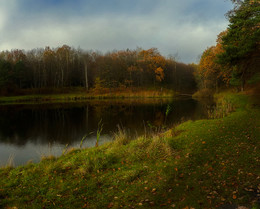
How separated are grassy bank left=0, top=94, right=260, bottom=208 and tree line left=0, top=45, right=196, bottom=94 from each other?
155ft

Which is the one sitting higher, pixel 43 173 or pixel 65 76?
pixel 65 76

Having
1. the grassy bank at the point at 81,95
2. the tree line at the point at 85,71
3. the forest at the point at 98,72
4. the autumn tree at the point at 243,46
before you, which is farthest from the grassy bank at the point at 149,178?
the tree line at the point at 85,71

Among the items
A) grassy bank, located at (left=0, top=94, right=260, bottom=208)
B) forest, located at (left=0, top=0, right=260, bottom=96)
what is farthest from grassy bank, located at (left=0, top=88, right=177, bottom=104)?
grassy bank, located at (left=0, top=94, right=260, bottom=208)

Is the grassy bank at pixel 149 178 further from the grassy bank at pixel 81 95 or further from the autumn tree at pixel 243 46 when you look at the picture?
the grassy bank at pixel 81 95

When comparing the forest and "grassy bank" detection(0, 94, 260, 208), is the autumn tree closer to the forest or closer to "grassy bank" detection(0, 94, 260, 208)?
"grassy bank" detection(0, 94, 260, 208)

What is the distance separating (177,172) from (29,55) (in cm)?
7578

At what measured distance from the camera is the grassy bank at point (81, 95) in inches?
1893

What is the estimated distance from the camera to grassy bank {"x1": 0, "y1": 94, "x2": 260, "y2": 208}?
4.63 metres

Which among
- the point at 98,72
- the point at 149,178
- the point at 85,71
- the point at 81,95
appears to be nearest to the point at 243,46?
the point at 149,178

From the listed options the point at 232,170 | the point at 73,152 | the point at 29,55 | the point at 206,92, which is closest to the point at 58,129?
the point at 73,152

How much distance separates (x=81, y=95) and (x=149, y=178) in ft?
162

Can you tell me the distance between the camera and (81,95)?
52.7 metres

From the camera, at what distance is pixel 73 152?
363 inches

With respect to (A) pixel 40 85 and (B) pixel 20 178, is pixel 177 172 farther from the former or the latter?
(A) pixel 40 85
